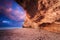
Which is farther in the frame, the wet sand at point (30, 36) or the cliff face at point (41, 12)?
the cliff face at point (41, 12)

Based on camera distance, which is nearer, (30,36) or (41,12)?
(30,36)

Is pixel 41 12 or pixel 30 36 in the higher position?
pixel 41 12

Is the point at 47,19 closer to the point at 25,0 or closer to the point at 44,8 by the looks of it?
the point at 44,8

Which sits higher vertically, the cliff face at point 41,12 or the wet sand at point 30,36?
the cliff face at point 41,12

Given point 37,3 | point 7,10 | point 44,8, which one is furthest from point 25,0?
point 7,10

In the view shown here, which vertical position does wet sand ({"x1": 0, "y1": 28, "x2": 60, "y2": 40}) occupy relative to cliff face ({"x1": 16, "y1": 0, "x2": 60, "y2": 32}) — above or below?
below

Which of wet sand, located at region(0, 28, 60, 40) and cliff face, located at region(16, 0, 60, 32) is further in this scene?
cliff face, located at region(16, 0, 60, 32)

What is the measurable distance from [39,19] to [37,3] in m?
1.10

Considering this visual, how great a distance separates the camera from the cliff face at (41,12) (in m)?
6.22

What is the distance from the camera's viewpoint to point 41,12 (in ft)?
25.2

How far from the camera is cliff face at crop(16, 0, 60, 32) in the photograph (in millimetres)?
6225

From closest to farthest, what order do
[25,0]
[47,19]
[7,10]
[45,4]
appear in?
[47,19] < [45,4] < [25,0] < [7,10]

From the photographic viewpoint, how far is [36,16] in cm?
817

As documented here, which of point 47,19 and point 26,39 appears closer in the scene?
point 26,39
